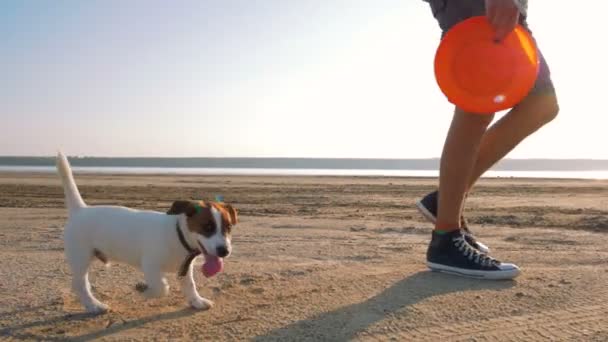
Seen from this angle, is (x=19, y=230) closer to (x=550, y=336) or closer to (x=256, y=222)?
(x=256, y=222)

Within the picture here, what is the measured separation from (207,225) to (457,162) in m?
1.55

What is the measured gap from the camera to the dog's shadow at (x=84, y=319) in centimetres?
294

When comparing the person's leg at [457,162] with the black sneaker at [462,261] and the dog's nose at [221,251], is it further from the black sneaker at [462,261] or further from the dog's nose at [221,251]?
the dog's nose at [221,251]

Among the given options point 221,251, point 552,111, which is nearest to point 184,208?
point 221,251

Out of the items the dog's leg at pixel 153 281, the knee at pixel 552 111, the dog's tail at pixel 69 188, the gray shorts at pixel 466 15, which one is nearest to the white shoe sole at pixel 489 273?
the knee at pixel 552 111

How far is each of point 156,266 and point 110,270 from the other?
111 centimetres

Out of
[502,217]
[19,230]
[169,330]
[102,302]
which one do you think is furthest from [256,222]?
[169,330]

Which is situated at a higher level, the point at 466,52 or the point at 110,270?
the point at 466,52

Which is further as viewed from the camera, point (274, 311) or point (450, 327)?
point (274, 311)

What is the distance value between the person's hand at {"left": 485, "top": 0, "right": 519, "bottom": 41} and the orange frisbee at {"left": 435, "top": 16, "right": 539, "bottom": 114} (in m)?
0.04

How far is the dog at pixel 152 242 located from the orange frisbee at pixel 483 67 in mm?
1589

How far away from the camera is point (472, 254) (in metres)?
3.76

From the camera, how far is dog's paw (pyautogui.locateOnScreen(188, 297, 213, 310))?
3.46 m

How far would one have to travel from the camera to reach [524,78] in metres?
3.34
